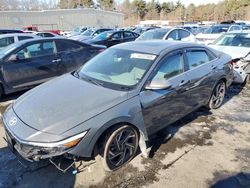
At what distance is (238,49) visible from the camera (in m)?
7.23

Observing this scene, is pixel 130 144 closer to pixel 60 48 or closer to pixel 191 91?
pixel 191 91

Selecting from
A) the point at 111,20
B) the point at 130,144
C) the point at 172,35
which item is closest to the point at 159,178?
the point at 130,144

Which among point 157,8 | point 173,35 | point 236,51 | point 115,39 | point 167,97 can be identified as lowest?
point 167,97

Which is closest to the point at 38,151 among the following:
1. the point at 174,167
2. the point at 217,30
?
the point at 174,167

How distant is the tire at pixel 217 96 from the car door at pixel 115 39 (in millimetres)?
8137

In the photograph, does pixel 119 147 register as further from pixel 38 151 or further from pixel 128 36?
pixel 128 36

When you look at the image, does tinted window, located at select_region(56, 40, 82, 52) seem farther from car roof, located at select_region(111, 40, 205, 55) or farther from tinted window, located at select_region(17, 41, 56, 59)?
car roof, located at select_region(111, 40, 205, 55)

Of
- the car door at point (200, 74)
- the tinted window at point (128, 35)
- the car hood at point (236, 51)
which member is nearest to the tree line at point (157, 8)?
the tinted window at point (128, 35)

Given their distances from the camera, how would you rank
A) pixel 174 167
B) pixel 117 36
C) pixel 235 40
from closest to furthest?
pixel 174 167
pixel 235 40
pixel 117 36

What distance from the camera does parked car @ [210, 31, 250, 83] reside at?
21.5ft

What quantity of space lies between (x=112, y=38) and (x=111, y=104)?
405 inches

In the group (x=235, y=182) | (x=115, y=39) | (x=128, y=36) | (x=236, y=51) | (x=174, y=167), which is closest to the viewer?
(x=235, y=182)

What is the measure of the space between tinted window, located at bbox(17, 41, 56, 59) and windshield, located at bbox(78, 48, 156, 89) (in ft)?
9.15

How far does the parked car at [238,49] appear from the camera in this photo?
6.56m
